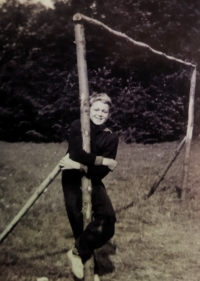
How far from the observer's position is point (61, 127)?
218 inches

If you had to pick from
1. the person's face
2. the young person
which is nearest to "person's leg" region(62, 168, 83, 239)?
the young person

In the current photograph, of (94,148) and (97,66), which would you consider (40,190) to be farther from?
(97,66)

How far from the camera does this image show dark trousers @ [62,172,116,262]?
2367mm

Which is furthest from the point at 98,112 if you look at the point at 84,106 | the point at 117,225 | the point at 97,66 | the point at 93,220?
the point at 97,66

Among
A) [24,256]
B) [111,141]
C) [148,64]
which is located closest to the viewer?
[111,141]

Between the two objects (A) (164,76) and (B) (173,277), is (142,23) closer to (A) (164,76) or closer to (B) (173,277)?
(A) (164,76)

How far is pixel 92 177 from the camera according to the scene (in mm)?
2426

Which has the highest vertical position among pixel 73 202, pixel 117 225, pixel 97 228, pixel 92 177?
pixel 92 177

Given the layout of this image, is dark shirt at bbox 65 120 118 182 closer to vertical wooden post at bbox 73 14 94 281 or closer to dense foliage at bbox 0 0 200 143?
vertical wooden post at bbox 73 14 94 281

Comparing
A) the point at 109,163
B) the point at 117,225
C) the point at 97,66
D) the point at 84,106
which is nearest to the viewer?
the point at 84,106

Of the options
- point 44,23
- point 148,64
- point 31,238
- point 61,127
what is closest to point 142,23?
point 148,64

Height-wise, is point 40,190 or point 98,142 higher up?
point 98,142

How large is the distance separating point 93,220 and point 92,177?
297 millimetres

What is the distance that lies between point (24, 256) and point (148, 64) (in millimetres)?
4067
